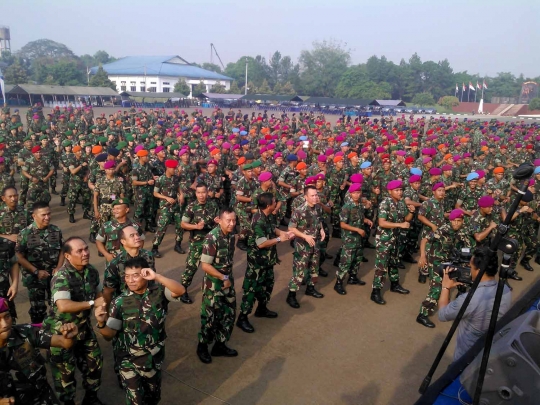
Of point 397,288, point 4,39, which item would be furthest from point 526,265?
point 4,39

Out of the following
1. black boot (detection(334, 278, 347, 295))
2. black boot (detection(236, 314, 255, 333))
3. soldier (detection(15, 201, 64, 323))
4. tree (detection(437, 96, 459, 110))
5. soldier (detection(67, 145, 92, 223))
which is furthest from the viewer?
tree (detection(437, 96, 459, 110))

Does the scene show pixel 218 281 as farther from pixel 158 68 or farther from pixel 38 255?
pixel 158 68

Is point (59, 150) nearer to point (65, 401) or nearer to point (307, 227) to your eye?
point (307, 227)

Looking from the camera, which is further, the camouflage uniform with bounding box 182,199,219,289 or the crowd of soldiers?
the camouflage uniform with bounding box 182,199,219,289

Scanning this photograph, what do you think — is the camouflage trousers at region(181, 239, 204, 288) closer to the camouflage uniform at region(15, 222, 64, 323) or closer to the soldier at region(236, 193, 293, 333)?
the soldier at region(236, 193, 293, 333)

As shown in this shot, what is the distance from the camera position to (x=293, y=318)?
5934 mm

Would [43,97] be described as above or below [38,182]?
above

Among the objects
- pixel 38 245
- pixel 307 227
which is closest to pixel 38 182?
pixel 38 245

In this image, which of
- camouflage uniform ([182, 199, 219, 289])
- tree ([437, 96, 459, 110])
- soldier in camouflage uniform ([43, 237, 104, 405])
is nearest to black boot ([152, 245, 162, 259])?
camouflage uniform ([182, 199, 219, 289])

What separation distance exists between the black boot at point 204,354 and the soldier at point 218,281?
0.05 metres

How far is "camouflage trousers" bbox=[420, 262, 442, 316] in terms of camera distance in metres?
5.73

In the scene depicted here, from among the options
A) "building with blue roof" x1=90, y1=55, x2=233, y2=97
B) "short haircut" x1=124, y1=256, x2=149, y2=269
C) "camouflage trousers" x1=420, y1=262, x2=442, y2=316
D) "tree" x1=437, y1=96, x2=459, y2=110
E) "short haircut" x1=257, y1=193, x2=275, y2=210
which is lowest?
"camouflage trousers" x1=420, y1=262, x2=442, y2=316

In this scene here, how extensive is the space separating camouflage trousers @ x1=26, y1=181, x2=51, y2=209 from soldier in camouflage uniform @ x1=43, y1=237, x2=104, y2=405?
18.3 ft

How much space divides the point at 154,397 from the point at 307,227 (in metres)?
3.32
